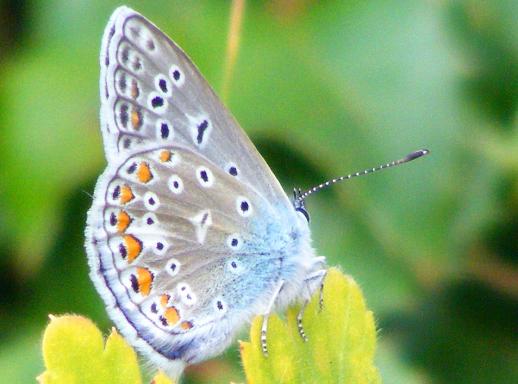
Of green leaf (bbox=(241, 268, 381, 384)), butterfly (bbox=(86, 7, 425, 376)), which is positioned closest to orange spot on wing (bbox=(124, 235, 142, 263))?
butterfly (bbox=(86, 7, 425, 376))

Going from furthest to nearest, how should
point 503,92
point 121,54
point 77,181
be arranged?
point 503,92 < point 77,181 < point 121,54

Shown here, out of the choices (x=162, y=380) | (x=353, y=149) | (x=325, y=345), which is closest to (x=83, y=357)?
(x=162, y=380)

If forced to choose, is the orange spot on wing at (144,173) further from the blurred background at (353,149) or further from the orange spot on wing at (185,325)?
the blurred background at (353,149)

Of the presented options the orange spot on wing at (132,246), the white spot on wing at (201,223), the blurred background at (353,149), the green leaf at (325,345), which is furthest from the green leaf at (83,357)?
the blurred background at (353,149)

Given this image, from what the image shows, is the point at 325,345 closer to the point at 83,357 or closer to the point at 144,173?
the point at 83,357

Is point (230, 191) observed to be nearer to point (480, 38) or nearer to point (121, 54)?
point (121, 54)

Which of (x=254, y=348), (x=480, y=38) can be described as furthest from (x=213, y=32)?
(x=254, y=348)

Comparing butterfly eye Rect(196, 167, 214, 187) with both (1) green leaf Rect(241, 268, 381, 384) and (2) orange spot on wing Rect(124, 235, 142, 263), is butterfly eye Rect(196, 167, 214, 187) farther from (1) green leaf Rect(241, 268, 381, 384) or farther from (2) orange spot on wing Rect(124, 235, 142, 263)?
(1) green leaf Rect(241, 268, 381, 384)
